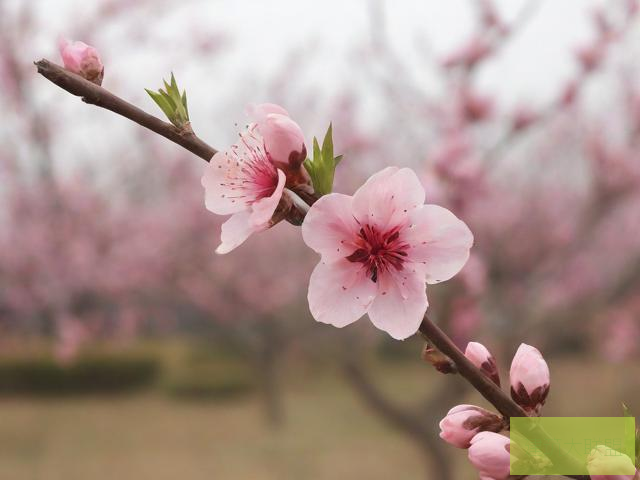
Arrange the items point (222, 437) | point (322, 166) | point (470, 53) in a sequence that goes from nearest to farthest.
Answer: point (322, 166) → point (470, 53) → point (222, 437)

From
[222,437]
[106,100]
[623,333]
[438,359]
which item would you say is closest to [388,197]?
[438,359]

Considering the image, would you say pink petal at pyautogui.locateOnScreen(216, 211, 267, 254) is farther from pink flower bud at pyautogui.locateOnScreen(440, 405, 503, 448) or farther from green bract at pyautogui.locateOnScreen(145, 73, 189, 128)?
pink flower bud at pyautogui.locateOnScreen(440, 405, 503, 448)

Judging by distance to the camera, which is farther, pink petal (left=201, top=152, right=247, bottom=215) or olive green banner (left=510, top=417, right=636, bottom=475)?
pink petal (left=201, top=152, right=247, bottom=215)

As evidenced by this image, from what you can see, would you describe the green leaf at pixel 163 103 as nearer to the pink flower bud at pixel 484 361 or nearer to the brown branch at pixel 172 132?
the brown branch at pixel 172 132

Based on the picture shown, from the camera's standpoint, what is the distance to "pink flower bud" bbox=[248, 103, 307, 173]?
61cm

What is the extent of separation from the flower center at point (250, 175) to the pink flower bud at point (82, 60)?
15 centimetres

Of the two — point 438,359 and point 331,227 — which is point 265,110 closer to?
point 331,227

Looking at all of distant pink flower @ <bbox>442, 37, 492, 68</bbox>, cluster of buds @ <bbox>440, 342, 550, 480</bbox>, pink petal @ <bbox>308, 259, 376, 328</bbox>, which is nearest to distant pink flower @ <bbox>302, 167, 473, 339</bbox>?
pink petal @ <bbox>308, 259, 376, 328</bbox>

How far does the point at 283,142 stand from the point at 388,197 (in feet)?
0.38

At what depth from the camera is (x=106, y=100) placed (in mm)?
559

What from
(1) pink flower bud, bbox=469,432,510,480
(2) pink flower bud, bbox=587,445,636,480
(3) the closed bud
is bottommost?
(2) pink flower bud, bbox=587,445,636,480

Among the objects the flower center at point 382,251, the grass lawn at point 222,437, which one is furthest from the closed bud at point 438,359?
the grass lawn at point 222,437

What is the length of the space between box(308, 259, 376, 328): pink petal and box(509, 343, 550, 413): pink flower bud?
156 mm

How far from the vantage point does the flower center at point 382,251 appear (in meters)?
0.68
